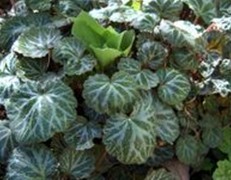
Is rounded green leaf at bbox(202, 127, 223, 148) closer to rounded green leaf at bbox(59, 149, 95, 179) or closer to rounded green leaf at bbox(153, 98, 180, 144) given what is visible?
rounded green leaf at bbox(153, 98, 180, 144)

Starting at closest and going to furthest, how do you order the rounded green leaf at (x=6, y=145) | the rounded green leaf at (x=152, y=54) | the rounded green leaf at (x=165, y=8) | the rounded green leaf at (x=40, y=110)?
the rounded green leaf at (x=40, y=110) < the rounded green leaf at (x=6, y=145) < the rounded green leaf at (x=152, y=54) < the rounded green leaf at (x=165, y=8)

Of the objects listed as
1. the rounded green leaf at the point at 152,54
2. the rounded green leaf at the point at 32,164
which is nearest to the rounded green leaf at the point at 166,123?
the rounded green leaf at the point at 152,54

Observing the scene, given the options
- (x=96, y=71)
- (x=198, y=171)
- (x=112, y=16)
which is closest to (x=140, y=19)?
(x=112, y=16)

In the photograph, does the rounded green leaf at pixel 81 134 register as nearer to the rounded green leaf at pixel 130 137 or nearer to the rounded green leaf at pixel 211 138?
the rounded green leaf at pixel 130 137

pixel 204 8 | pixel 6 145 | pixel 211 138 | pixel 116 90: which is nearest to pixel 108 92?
pixel 116 90

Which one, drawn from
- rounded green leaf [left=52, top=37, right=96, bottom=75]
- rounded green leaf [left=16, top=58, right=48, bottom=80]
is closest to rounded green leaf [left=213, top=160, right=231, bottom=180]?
rounded green leaf [left=52, top=37, right=96, bottom=75]
